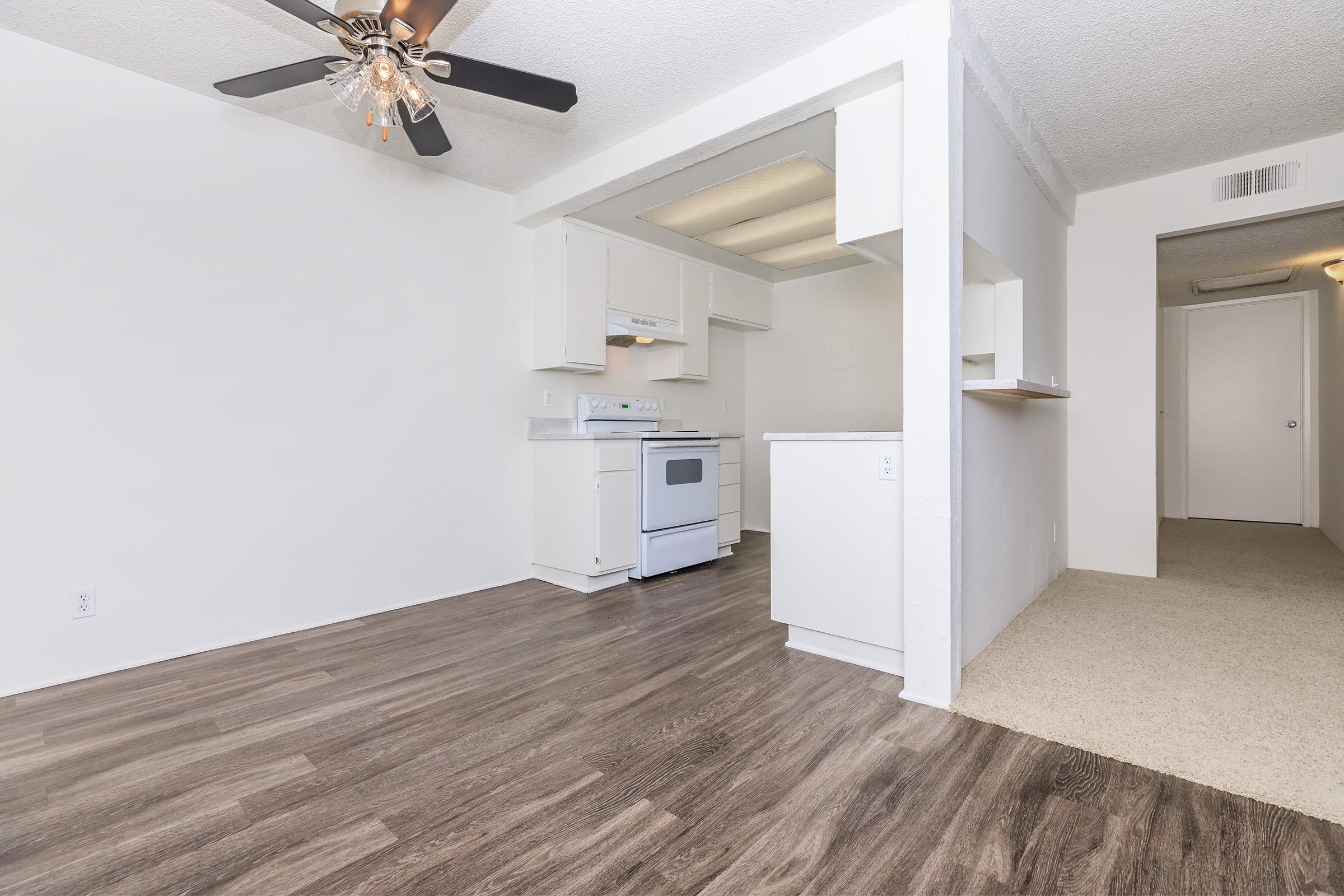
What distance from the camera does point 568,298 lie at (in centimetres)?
381

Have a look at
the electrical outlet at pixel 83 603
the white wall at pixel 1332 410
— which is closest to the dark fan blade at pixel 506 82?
the electrical outlet at pixel 83 603

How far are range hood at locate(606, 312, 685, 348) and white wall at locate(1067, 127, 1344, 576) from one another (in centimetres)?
266

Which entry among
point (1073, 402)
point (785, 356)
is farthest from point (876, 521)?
point (785, 356)

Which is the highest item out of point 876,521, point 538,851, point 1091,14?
point 1091,14

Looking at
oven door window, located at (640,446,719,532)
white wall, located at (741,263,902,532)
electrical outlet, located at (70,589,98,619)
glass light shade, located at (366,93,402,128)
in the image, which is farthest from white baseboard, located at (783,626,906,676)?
electrical outlet, located at (70,589,98,619)

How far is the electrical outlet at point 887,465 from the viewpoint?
2271mm

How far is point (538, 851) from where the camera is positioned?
135 cm

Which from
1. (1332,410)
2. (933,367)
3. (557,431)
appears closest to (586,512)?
(557,431)

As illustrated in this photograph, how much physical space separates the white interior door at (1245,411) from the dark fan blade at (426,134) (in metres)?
7.44

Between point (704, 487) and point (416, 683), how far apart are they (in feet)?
7.68

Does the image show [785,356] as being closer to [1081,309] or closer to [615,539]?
[1081,309]

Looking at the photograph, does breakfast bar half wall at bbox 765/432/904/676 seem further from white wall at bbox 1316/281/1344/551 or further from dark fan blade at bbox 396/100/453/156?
white wall at bbox 1316/281/1344/551

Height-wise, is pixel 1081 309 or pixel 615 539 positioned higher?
pixel 1081 309

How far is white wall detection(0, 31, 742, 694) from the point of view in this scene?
7.55 ft
